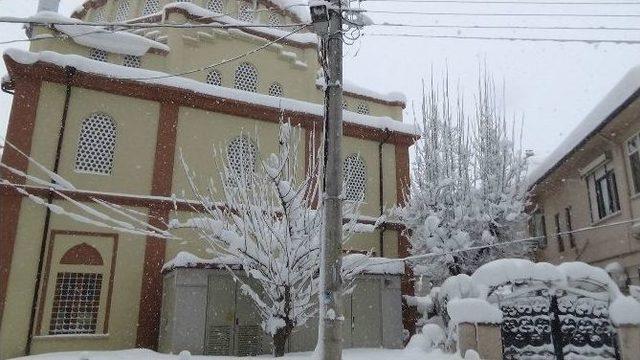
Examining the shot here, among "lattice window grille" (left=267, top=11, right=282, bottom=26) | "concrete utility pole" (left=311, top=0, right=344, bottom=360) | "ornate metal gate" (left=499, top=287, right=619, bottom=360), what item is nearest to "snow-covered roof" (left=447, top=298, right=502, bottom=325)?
"ornate metal gate" (left=499, top=287, right=619, bottom=360)

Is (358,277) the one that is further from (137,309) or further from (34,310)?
(34,310)

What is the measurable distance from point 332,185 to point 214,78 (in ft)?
41.5

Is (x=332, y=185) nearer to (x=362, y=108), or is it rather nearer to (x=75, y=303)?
(x=75, y=303)

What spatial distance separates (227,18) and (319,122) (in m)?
5.43

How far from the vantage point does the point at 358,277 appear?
1449 centimetres

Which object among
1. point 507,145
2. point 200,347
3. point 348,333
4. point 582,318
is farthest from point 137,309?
point 507,145

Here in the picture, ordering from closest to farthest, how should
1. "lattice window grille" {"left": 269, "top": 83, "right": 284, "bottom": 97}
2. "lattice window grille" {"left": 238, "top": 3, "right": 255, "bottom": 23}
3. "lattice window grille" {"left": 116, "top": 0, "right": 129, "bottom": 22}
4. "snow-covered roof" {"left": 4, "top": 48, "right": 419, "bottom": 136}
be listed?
1. "snow-covered roof" {"left": 4, "top": 48, "right": 419, "bottom": 136}
2. "lattice window grille" {"left": 269, "top": 83, "right": 284, "bottom": 97}
3. "lattice window grille" {"left": 238, "top": 3, "right": 255, "bottom": 23}
4. "lattice window grille" {"left": 116, "top": 0, "right": 129, "bottom": 22}

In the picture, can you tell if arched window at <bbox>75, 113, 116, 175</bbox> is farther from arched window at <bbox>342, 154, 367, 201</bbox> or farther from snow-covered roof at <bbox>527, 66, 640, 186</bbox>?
snow-covered roof at <bbox>527, 66, 640, 186</bbox>

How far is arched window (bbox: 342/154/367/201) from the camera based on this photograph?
57.2 feet

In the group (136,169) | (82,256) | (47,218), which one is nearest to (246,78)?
(136,169)

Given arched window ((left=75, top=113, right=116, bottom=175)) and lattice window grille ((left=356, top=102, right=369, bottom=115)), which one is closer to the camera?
arched window ((left=75, top=113, right=116, bottom=175))

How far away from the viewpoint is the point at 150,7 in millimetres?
20688

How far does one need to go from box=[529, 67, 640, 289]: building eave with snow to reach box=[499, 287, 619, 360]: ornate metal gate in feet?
6.14

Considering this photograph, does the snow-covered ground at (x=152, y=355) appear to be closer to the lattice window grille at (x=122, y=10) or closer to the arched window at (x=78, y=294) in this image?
the arched window at (x=78, y=294)
